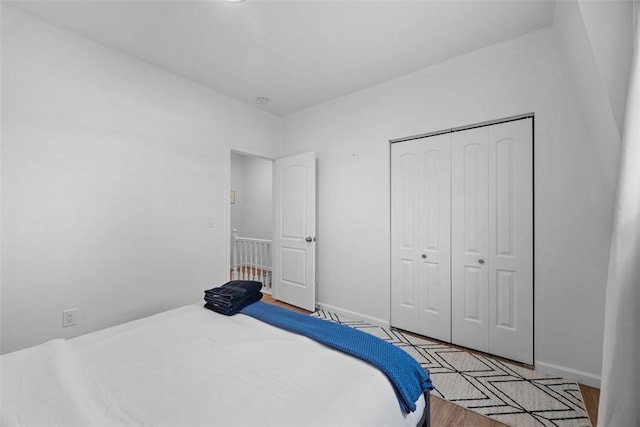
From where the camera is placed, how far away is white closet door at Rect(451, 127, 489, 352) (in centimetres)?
246

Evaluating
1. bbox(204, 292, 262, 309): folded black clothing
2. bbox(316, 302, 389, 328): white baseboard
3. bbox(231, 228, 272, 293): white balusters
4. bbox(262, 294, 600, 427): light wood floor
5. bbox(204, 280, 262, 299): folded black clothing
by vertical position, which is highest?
bbox(204, 280, 262, 299): folded black clothing

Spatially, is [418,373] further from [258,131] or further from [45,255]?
[258,131]

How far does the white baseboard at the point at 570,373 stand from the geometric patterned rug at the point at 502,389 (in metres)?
0.05

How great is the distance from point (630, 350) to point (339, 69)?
2781mm

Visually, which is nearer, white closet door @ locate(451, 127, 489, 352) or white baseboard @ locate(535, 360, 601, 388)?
white baseboard @ locate(535, 360, 601, 388)

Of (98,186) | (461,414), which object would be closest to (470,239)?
(461,414)

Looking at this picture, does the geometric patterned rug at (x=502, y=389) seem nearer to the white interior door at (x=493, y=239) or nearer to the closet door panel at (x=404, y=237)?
the white interior door at (x=493, y=239)

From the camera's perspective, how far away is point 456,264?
Result: 2.61 m

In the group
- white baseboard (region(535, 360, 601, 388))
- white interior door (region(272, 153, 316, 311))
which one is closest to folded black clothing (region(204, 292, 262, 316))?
white interior door (region(272, 153, 316, 311))

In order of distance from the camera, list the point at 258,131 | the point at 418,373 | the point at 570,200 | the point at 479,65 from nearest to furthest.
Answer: the point at 418,373 → the point at 570,200 → the point at 479,65 → the point at 258,131

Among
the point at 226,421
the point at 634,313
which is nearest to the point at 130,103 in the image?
the point at 226,421

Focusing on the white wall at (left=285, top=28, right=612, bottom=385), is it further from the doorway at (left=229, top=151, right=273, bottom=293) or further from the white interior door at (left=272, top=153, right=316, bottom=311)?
the doorway at (left=229, top=151, right=273, bottom=293)

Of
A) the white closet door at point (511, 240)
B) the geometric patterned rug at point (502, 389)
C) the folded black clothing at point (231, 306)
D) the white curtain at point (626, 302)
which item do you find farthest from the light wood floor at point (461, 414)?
the folded black clothing at point (231, 306)

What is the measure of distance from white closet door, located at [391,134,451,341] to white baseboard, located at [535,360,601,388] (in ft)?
2.33
